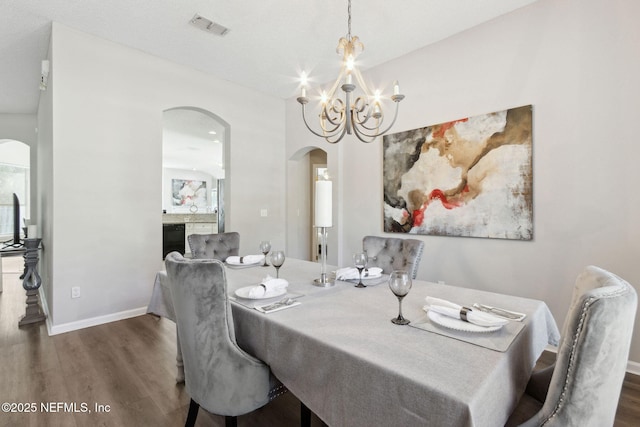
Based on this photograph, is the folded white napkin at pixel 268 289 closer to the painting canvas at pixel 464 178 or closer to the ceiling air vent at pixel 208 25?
the painting canvas at pixel 464 178

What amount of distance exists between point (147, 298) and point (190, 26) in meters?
2.95

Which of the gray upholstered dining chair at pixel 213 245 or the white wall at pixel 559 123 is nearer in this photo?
the white wall at pixel 559 123

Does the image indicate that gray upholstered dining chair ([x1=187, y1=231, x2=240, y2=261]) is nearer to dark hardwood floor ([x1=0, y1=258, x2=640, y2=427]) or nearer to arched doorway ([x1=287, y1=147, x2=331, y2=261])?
dark hardwood floor ([x1=0, y1=258, x2=640, y2=427])

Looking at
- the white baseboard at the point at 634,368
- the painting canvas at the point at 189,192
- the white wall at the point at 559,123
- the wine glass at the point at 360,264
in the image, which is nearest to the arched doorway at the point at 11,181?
the painting canvas at the point at 189,192

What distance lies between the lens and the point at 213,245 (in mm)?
2754

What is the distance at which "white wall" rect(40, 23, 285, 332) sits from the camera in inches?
116

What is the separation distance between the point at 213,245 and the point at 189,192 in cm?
1087

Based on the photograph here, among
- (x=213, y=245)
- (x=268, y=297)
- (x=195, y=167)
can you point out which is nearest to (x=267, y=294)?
(x=268, y=297)

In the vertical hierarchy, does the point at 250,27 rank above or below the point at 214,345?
above

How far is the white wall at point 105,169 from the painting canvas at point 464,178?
107 inches

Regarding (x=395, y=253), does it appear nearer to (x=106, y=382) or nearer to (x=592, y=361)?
(x=592, y=361)

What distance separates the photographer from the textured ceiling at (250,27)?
8.74 ft

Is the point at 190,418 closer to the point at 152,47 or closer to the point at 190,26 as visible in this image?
the point at 190,26

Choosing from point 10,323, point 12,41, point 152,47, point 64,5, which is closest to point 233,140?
point 152,47
